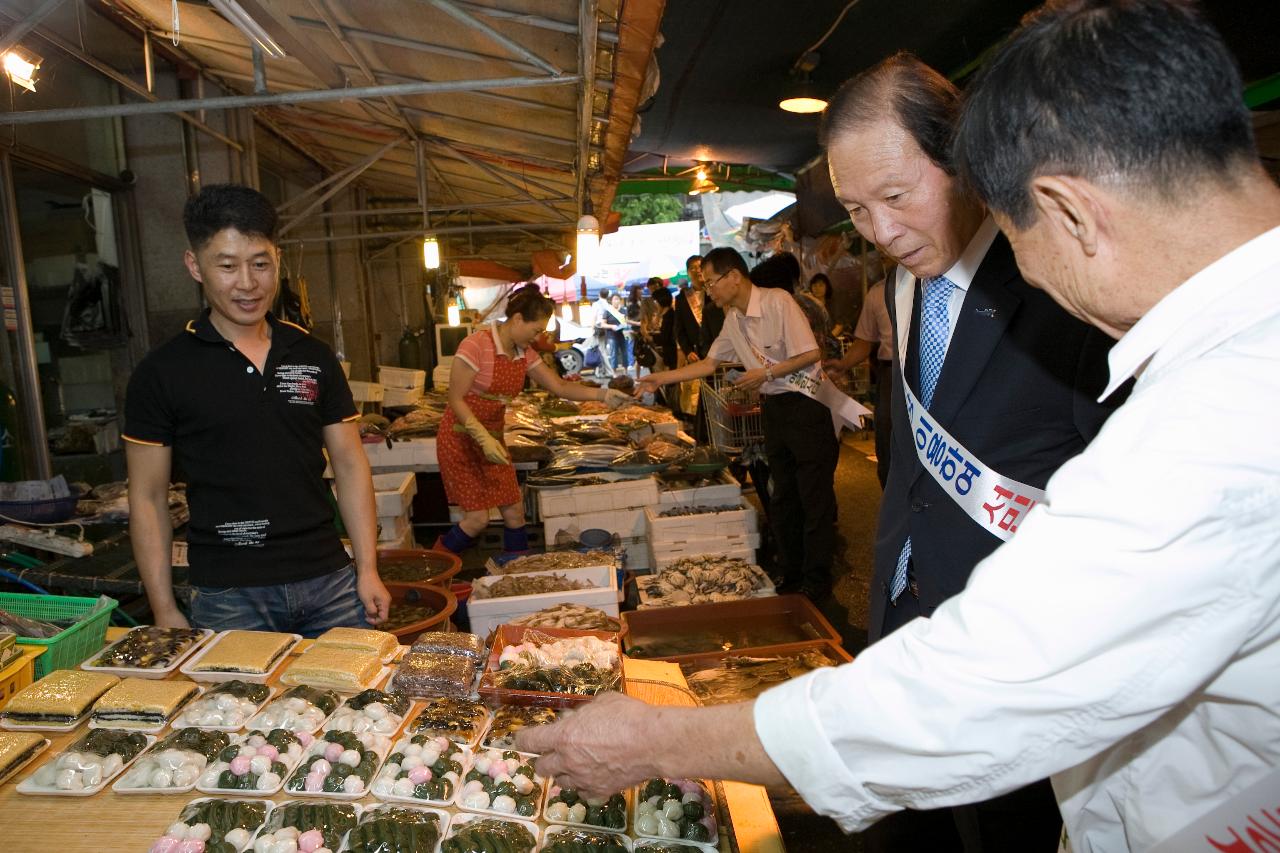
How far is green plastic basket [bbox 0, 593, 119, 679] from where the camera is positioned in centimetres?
218

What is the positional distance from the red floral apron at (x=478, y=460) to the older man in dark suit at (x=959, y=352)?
4.14m

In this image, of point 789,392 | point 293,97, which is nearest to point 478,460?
point 789,392

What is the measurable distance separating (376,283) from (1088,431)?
13.8 m

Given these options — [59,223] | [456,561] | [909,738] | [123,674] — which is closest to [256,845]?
[123,674]

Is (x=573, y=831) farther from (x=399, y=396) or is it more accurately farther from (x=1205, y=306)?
(x=399, y=396)

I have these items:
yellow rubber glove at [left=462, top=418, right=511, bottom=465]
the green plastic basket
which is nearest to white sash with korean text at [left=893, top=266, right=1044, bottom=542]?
the green plastic basket

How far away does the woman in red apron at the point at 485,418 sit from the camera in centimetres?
573

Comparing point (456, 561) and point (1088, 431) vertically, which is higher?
point (1088, 431)

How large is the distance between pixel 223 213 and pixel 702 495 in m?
3.69

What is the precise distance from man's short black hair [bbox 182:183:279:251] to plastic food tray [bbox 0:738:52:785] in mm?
1490

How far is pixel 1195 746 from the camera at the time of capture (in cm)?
94

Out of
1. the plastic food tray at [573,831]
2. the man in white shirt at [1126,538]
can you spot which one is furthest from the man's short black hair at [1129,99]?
the plastic food tray at [573,831]

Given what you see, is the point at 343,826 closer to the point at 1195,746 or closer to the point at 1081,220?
the point at 1195,746

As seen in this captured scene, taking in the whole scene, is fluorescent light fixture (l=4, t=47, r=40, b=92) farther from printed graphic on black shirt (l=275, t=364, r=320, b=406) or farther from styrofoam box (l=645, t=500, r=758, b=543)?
styrofoam box (l=645, t=500, r=758, b=543)
